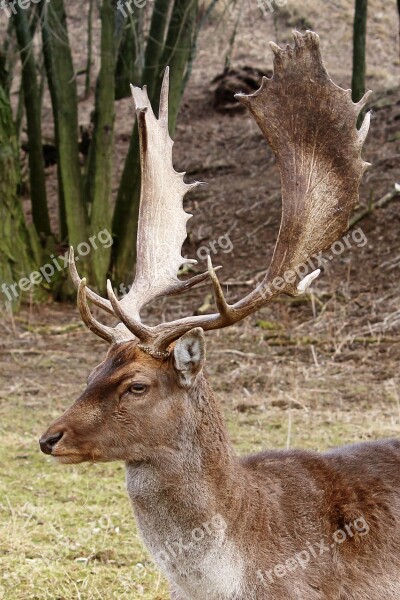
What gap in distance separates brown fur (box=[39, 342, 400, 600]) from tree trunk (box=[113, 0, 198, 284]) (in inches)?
329

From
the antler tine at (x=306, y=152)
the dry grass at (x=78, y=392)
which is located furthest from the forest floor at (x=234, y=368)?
the antler tine at (x=306, y=152)

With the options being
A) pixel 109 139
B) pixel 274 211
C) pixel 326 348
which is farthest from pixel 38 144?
pixel 326 348

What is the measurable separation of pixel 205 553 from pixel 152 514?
27 cm

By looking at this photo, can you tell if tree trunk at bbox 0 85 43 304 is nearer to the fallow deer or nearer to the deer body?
the fallow deer

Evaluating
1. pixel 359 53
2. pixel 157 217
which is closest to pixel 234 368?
pixel 157 217

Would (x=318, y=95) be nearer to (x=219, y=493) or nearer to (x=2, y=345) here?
(x=219, y=493)

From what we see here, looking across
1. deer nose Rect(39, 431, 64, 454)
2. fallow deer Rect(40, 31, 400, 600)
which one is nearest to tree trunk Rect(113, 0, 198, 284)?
fallow deer Rect(40, 31, 400, 600)

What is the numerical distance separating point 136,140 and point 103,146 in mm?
803

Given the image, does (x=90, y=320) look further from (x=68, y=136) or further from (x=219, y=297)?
(x=68, y=136)

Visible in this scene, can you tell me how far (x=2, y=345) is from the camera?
36.5 ft

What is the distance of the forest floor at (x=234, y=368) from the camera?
223 inches

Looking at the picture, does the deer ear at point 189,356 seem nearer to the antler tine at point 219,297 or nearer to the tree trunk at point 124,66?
the antler tine at point 219,297

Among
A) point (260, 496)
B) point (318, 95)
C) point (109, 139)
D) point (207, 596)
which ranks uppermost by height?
point (109, 139)

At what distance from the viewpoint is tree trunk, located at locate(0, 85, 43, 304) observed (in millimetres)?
12289
